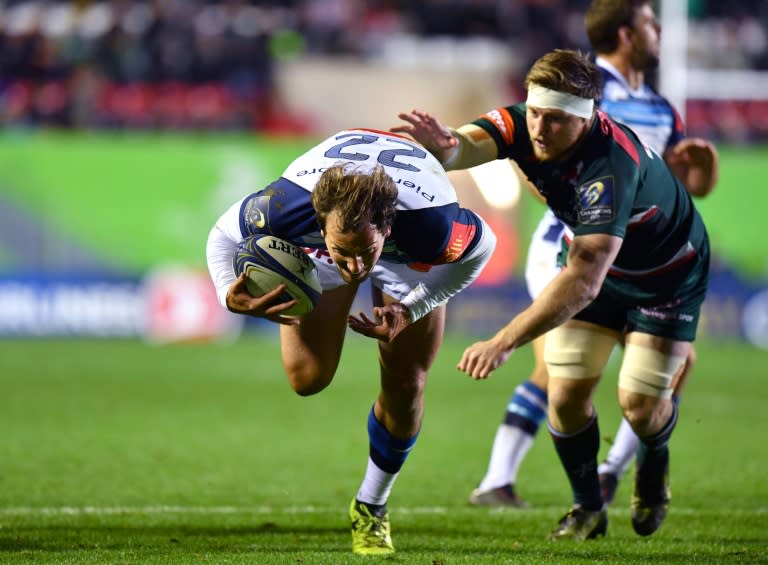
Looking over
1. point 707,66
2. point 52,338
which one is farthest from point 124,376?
point 707,66

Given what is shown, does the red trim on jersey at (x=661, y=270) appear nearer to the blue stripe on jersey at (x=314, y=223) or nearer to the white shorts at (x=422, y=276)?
the white shorts at (x=422, y=276)

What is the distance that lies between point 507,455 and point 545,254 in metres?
1.09

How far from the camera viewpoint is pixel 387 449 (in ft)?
18.1

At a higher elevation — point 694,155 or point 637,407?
point 694,155

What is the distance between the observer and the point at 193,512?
6.30 m

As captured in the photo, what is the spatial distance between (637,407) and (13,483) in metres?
3.53

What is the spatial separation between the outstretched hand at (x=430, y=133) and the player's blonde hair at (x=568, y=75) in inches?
15.7

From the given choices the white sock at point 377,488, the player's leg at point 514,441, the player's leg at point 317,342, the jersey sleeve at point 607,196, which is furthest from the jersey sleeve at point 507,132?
the player's leg at point 514,441

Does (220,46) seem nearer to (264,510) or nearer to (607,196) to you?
(264,510)

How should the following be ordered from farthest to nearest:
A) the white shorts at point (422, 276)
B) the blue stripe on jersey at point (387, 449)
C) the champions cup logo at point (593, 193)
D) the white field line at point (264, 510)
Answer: the white field line at point (264, 510), the blue stripe on jersey at point (387, 449), the white shorts at point (422, 276), the champions cup logo at point (593, 193)

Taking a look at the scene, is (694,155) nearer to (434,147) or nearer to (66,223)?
(434,147)

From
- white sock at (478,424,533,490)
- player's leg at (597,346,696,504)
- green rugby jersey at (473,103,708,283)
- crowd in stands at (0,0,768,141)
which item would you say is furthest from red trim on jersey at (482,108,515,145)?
crowd in stands at (0,0,768,141)

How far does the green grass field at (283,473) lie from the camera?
5395mm

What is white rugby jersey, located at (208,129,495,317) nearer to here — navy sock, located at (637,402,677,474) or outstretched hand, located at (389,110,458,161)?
outstretched hand, located at (389,110,458,161)
